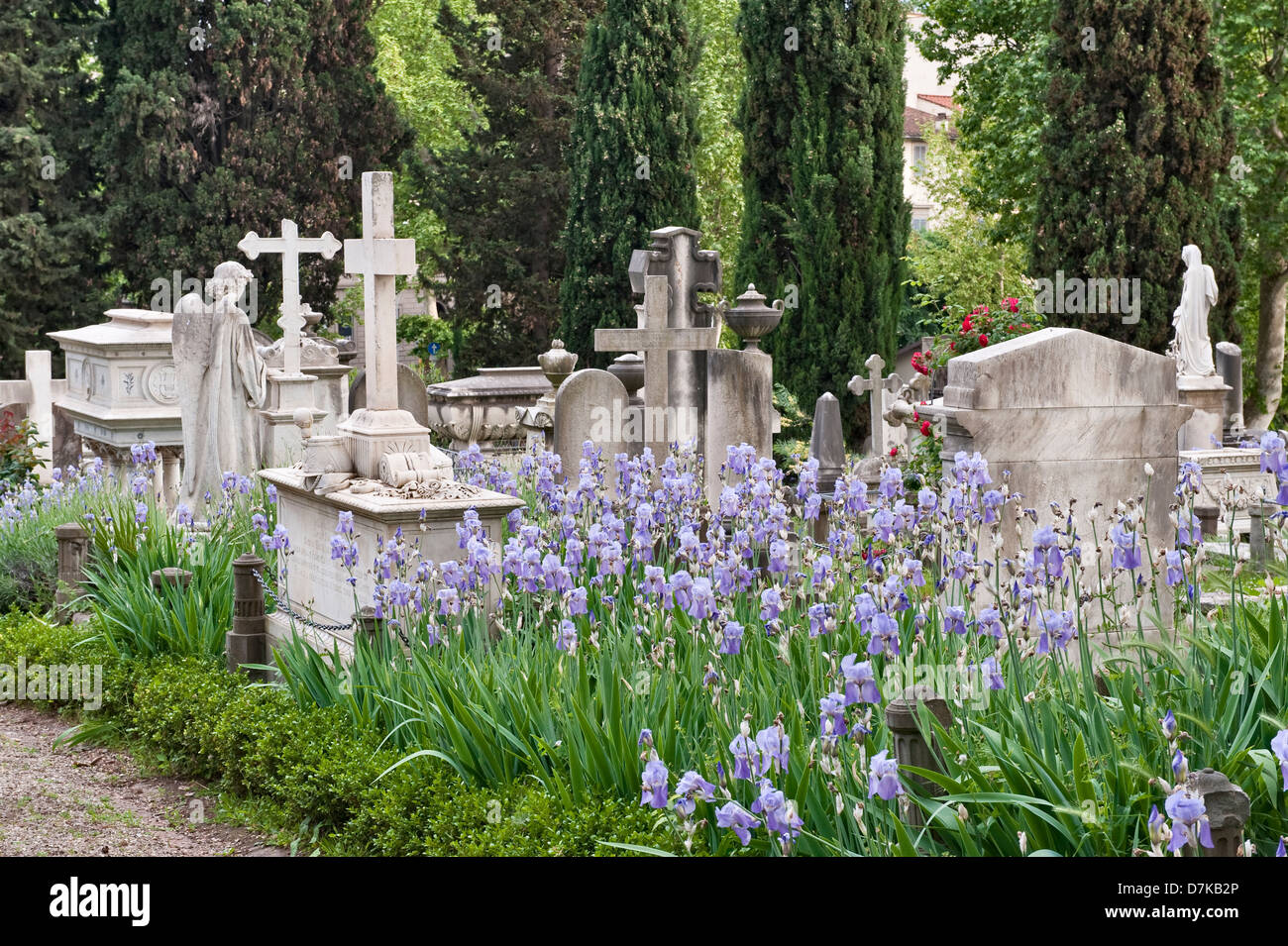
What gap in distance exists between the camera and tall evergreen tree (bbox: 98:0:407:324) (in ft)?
72.5

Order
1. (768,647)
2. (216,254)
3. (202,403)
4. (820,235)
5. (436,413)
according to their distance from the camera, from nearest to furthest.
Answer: (768,647)
(202,403)
(436,413)
(820,235)
(216,254)

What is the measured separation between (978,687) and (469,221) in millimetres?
21321

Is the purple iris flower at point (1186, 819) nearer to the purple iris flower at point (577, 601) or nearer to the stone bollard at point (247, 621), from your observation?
the purple iris flower at point (577, 601)

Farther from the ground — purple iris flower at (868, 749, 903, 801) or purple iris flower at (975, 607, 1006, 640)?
purple iris flower at (975, 607, 1006, 640)

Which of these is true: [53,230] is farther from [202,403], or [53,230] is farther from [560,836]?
[560,836]

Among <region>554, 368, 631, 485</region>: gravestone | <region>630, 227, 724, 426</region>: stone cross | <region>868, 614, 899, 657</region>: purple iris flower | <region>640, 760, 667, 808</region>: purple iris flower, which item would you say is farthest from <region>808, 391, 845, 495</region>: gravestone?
<region>640, 760, 667, 808</region>: purple iris flower

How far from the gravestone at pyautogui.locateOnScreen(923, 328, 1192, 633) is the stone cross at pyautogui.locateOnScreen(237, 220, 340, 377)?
7.18 metres

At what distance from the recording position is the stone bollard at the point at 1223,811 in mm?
2885

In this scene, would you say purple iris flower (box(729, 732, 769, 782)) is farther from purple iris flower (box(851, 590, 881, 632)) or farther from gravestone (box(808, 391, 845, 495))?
gravestone (box(808, 391, 845, 495))

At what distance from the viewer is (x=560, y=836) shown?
4242 millimetres

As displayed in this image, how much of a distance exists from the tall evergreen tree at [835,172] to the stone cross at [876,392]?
206cm

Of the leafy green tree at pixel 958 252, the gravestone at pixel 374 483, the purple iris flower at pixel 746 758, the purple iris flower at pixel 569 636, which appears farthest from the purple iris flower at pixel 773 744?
the leafy green tree at pixel 958 252

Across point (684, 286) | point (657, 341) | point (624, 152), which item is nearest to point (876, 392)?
point (684, 286)
